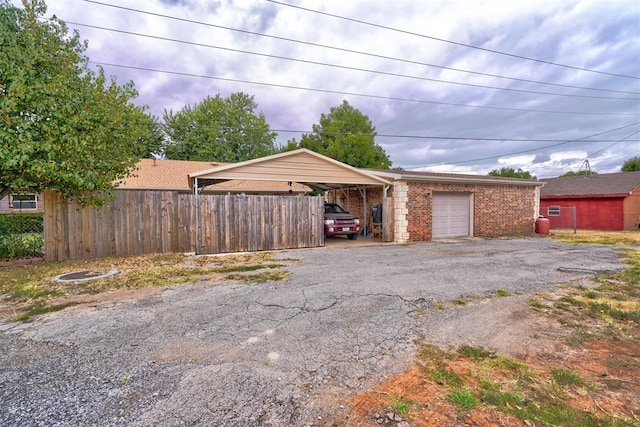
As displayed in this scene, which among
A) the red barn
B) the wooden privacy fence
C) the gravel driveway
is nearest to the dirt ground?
the gravel driveway

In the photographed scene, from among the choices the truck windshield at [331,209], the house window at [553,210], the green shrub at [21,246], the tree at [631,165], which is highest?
the tree at [631,165]

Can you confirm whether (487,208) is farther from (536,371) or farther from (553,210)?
(536,371)

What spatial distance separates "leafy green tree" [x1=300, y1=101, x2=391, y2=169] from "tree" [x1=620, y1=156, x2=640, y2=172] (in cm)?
2966

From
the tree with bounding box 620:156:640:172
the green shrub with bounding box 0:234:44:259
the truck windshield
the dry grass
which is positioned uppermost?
the tree with bounding box 620:156:640:172

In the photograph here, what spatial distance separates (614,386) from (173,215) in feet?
32.8

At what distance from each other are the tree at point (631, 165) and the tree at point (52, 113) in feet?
174

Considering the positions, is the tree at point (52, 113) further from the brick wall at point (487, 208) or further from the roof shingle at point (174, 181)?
the brick wall at point (487, 208)

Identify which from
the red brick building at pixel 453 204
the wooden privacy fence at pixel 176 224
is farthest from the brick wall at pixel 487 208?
the wooden privacy fence at pixel 176 224

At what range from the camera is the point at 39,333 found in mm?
3703

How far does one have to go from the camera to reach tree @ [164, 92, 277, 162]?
30625mm

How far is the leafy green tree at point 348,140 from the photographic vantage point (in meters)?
34.6

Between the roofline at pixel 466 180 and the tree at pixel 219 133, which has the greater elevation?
the tree at pixel 219 133

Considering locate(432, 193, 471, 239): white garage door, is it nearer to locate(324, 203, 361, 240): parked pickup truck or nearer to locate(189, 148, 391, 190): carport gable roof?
locate(189, 148, 391, 190): carport gable roof

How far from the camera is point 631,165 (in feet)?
131
